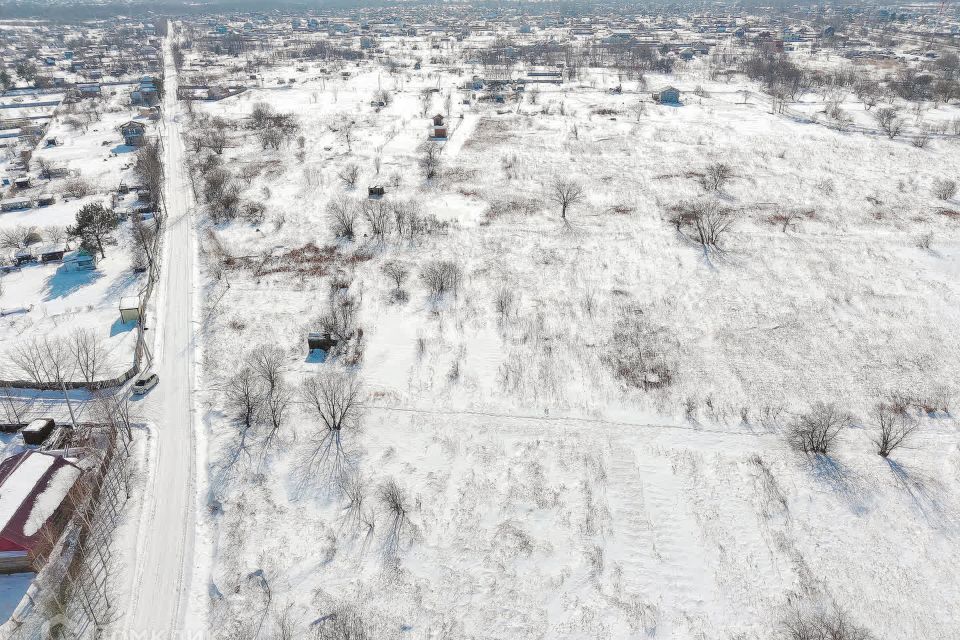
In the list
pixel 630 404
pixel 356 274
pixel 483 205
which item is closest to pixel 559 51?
pixel 483 205

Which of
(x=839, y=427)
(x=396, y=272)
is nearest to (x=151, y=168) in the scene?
(x=396, y=272)

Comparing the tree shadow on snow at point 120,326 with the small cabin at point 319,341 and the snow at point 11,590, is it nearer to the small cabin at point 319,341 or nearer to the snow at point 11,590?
the small cabin at point 319,341

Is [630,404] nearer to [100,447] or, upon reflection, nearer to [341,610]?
[341,610]

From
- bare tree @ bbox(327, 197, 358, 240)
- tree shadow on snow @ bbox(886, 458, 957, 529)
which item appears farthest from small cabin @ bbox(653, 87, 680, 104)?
tree shadow on snow @ bbox(886, 458, 957, 529)

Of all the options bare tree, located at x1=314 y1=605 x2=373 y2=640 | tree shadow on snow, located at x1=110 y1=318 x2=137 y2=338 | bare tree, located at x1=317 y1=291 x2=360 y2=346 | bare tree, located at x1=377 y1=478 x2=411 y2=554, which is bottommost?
bare tree, located at x1=314 y1=605 x2=373 y2=640

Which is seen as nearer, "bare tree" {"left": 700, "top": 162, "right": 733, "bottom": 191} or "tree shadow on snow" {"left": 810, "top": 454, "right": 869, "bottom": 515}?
"tree shadow on snow" {"left": 810, "top": 454, "right": 869, "bottom": 515}

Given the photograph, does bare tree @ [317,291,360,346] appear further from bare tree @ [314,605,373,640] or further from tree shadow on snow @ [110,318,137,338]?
bare tree @ [314,605,373,640]

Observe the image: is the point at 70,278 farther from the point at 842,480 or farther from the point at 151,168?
the point at 842,480

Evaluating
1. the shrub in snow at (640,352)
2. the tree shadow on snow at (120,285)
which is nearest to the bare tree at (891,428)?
the shrub in snow at (640,352)
